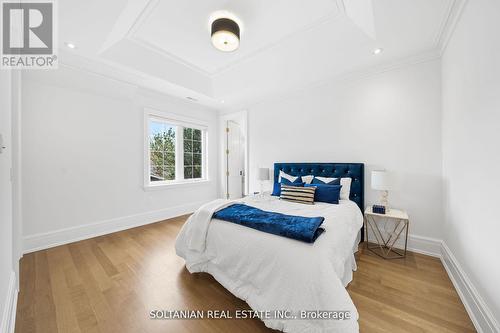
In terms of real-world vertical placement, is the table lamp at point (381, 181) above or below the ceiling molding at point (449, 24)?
Result: below

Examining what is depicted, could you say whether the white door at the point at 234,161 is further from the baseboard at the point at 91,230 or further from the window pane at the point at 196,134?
the baseboard at the point at 91,230

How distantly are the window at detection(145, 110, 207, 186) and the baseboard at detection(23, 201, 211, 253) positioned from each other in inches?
25.1

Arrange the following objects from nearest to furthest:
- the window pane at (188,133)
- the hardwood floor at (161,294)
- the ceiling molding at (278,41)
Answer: the hardwood floor at (161,294), the ceiling molding at (278,41), the window pane at (188,133)

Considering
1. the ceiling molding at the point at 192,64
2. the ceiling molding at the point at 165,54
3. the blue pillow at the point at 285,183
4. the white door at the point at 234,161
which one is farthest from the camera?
the white door at the point at 234,161

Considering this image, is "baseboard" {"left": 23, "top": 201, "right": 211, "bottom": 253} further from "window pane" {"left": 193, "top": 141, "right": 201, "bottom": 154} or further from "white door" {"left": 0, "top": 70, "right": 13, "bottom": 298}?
"white door" {"left": 0, "top": 70, "right": 13, "bottom": 298}

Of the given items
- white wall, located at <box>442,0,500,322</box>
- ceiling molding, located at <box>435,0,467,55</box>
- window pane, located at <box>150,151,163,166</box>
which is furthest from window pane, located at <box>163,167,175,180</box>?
ceiling molding, located at <box>435,0,467,55</box>

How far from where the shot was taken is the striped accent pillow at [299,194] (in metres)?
2.63

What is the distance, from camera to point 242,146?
5539 mm

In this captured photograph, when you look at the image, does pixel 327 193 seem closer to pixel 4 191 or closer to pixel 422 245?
pixel 422 245

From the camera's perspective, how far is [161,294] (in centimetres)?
175

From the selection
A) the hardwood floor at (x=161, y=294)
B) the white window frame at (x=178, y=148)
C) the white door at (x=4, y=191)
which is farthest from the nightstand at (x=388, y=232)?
the white window frame at (x=178, y=148)

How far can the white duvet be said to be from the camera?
1.18 meters

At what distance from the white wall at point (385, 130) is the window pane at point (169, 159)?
2438 millimetres
